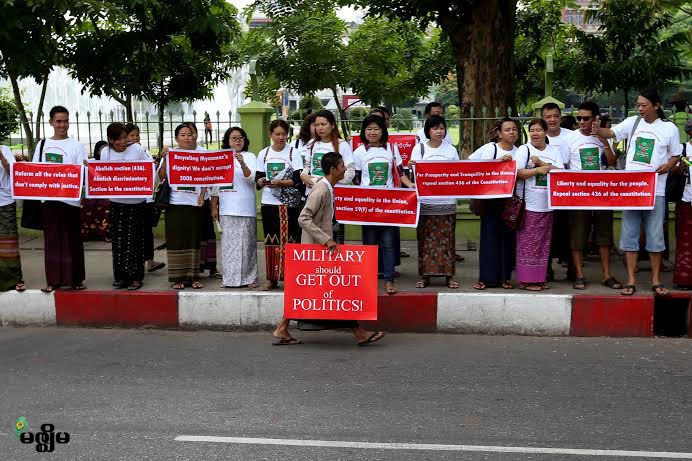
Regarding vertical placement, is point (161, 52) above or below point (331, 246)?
above

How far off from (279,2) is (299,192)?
900 centimetres

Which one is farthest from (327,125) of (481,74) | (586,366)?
(481,74)

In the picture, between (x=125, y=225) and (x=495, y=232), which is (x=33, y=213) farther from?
(x=495, y=232)

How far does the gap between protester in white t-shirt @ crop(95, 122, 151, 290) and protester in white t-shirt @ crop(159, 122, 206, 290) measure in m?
0.29

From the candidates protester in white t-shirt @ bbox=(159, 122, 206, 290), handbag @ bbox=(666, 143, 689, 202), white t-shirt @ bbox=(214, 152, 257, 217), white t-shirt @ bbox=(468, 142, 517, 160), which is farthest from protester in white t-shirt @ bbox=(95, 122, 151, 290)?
handbag @ bbox=(666, 143, 689, 202)

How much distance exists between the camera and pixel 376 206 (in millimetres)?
8500

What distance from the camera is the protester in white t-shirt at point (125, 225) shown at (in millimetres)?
8947

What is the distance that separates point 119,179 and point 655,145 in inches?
194

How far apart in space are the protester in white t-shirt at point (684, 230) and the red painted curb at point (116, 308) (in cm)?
457

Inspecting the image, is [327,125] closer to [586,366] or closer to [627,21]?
[586,366]

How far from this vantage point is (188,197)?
8.98 m

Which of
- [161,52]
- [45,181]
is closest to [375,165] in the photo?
[45,181]

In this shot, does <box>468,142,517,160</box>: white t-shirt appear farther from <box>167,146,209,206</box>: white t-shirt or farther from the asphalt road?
<box>167,146,209,206</box>: white t-shirt

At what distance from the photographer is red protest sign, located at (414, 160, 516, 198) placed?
336 inches
